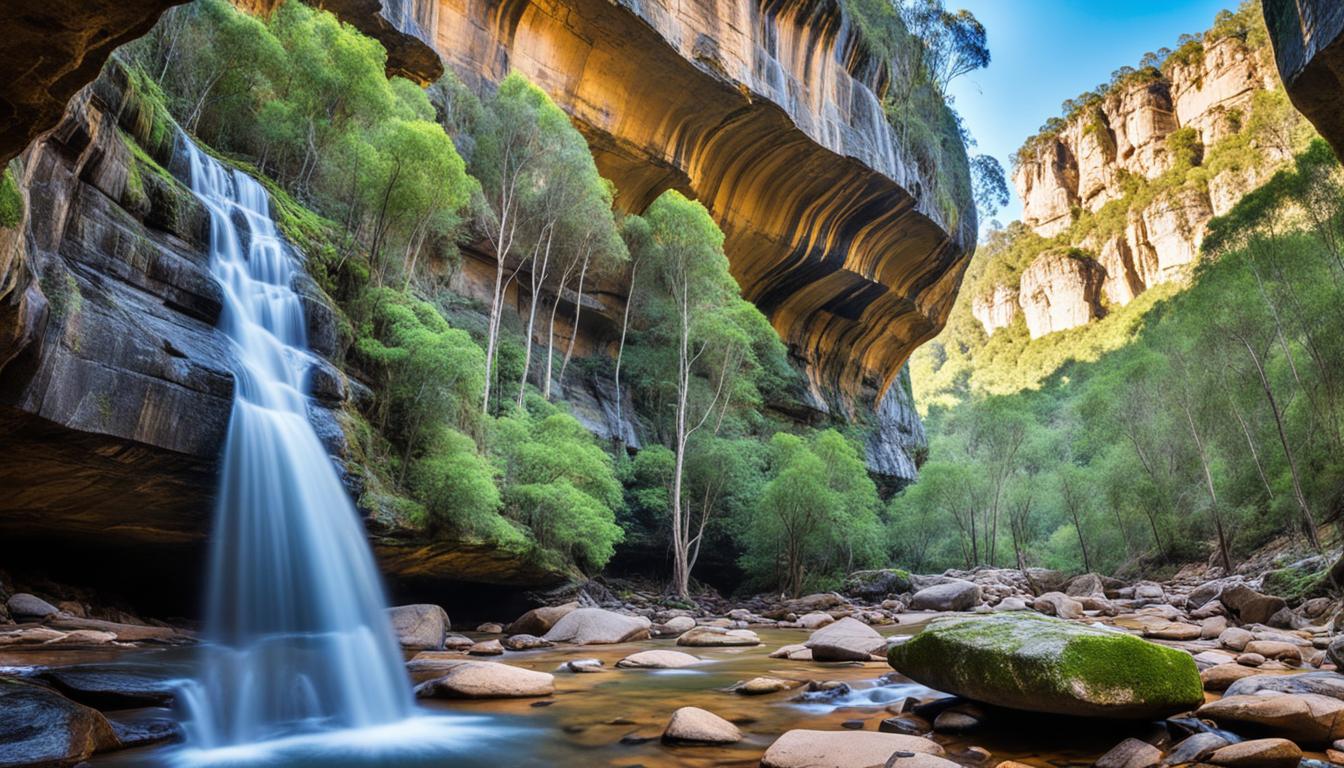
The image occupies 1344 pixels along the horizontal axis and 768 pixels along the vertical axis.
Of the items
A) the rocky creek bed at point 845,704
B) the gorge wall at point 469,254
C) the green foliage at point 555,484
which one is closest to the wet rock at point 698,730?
the rocky creek bed at point 845,704

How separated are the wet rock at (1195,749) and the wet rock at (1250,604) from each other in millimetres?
9387

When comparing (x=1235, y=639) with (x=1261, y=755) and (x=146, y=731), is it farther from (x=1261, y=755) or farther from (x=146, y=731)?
(x=146, y=731)

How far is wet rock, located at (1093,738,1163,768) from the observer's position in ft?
13.1

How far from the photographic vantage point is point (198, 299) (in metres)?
8.82

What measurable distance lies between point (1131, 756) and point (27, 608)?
1134cm

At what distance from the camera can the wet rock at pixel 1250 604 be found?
36.9 feet

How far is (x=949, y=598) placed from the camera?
61.5ft

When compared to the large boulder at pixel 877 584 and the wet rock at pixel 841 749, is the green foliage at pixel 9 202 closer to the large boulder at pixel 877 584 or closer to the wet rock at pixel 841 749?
the wet rock at pixel 841 749

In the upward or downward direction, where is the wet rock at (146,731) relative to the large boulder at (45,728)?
downward

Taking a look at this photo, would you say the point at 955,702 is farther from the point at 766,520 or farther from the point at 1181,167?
the point at 1181,167

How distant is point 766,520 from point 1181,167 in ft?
213

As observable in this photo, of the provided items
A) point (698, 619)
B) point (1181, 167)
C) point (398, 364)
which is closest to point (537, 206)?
point (398, 364)

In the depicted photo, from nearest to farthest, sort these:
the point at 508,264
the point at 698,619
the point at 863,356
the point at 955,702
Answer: the point at 955,702
the point at 698,619
the point at 508,264
the point at 863,356

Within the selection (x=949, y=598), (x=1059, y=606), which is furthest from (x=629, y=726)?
(x=949, y=598)
